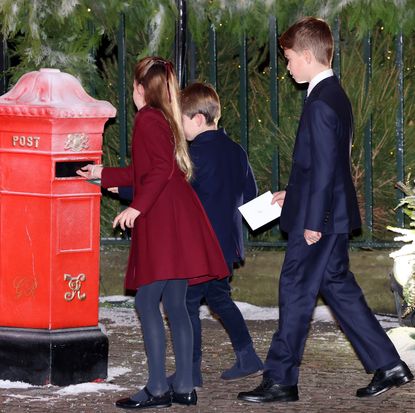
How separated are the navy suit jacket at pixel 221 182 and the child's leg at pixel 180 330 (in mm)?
496

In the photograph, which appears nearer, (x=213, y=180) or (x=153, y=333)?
(x=153, y=333)

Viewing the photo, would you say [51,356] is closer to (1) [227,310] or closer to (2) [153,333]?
(2) [153,333]

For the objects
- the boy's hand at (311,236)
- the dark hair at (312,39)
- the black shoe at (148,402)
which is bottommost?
the black shoe at (148,402)

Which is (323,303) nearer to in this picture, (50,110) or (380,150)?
(380,150)

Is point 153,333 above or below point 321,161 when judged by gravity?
below

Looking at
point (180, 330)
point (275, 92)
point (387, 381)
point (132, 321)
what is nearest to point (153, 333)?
point (180, 330)

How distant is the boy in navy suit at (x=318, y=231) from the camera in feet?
20.3

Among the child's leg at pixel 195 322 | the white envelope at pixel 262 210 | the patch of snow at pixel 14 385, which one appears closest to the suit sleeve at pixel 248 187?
the white envelope at pixel 262 210

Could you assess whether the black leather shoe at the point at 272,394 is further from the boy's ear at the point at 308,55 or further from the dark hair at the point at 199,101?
the boy's ear at the point at 308,55

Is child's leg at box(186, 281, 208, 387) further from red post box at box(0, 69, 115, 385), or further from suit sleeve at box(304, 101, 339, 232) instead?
suit sleeve at box(304, 101, 339, 232)

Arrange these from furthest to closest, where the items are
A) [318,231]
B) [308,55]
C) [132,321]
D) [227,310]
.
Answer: [132,321] → [227,310] → [308,55] → [318,231]

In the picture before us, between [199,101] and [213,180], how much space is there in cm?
40

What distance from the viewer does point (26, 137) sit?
6516mm

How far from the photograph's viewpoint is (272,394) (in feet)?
20.9
